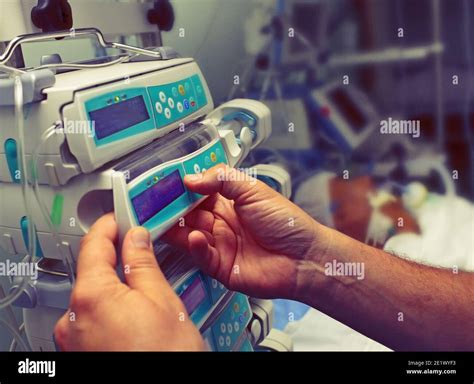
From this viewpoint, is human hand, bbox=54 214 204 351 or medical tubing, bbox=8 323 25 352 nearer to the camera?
human hand, bbox=54 214 204 351

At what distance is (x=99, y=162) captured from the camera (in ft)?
2.46

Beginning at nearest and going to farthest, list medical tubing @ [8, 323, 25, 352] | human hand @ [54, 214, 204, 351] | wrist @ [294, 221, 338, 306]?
human hand @ [54, 214, 204, 351] < medical tubing @ [8, 323, 25, 352] < wrist @ [294, 221, 338, 306]

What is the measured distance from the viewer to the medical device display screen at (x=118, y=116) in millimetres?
759

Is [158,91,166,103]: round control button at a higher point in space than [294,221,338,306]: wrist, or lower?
higher

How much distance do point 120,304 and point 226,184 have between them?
0.34 meters

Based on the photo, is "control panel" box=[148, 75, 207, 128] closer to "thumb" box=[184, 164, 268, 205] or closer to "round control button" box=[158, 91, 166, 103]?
"round control button" box=[158, 91, 166, 103]

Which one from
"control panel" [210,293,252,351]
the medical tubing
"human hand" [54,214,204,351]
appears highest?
"human hand" [54,214,204,351]

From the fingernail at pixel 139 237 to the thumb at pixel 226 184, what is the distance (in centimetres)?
17

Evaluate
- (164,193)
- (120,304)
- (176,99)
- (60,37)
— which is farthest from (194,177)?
(60,37)

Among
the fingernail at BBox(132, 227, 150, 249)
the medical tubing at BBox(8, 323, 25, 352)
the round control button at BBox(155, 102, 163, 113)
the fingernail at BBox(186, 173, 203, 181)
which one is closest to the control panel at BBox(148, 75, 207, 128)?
the round control button at BBox(155, 102, 163, 113)

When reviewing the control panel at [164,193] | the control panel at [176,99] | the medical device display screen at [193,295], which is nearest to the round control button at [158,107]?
the control panel at [176,99]

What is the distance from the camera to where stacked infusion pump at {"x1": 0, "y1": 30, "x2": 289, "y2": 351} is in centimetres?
74

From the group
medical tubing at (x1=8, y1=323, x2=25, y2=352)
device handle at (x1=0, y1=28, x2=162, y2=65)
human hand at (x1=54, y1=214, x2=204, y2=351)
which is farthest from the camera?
medical tubing at (x1=8, y1=323, x2=25, y2=352)
